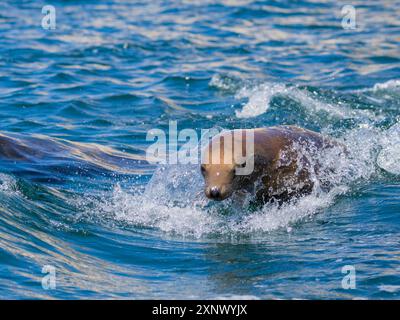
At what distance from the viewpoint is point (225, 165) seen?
7766 mm

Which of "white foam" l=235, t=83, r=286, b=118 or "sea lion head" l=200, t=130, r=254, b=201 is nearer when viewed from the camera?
"sea lion head" l=200, t=130, r=254, b=201

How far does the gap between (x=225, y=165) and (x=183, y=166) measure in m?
1.86

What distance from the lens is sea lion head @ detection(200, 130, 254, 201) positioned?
25.0ft

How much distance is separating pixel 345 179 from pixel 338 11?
13.3m

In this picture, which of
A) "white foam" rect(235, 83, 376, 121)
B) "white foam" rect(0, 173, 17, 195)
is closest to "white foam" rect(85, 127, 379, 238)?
"white foam" rect(0, 173, 17, 195)

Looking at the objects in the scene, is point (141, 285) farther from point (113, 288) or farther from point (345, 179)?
point (345, 179)

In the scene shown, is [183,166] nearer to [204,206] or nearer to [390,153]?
[204,206]

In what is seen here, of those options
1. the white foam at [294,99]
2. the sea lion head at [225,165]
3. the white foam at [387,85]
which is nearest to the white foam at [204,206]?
the sea lion head at [225,165]

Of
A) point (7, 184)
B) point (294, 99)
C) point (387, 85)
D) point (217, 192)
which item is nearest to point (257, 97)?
point (294, 99)

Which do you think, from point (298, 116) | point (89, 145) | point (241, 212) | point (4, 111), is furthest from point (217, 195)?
point (4, 111)

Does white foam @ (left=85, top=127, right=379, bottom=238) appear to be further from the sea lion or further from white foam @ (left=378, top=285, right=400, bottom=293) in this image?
white foam @ (left=378, top=285, right=400, bottom=293)

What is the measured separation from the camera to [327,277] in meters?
6.52

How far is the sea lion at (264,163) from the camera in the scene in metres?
7.75
